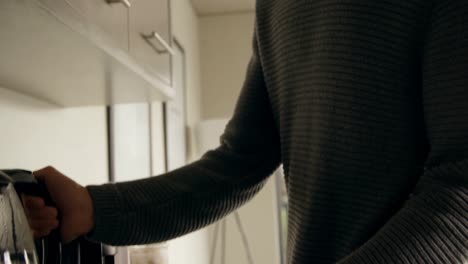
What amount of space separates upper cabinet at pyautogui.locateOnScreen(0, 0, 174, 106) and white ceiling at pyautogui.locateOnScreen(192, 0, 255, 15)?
2515 millimetres

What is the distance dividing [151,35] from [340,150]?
1.97ft

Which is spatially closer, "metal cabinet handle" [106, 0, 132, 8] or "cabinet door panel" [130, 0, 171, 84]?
"metal cabinet handle" [106, 0, 132, 8]

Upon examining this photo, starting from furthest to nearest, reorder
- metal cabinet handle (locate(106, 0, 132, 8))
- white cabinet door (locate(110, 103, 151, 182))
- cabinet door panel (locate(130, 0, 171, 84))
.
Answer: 1. white cabinet door (locate(110, 103, 151, 182))
2. cabinet door panel (locate(130, 0, 171, 84))
3. metal cabinet handle (locate(106, 0, 132, 8))

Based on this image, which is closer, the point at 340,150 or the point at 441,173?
the point at 441,173

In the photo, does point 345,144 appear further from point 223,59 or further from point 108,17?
point 223,59

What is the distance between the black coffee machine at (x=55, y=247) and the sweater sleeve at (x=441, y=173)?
39cm

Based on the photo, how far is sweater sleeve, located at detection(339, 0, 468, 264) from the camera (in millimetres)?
479

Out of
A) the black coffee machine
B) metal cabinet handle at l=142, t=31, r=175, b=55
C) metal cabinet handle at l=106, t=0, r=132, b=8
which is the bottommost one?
the black coffee machine

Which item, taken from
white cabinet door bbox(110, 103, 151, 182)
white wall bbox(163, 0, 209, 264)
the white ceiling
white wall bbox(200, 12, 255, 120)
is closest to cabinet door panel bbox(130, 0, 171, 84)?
white cabinet door bbox(110, 103, 151, 182)

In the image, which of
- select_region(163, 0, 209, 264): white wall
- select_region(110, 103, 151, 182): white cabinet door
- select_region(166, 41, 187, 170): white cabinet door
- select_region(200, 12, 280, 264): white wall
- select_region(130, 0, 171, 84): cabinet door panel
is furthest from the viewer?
select_region(200, 12, 280, 264): white wall

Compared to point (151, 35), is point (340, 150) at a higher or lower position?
lower

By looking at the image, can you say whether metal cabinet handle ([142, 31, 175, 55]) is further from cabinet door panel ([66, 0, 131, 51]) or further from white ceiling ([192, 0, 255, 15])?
white ceiling ([192, 0, 255, 15])

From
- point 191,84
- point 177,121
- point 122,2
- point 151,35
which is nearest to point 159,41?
point 151,35

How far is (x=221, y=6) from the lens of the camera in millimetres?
3838
